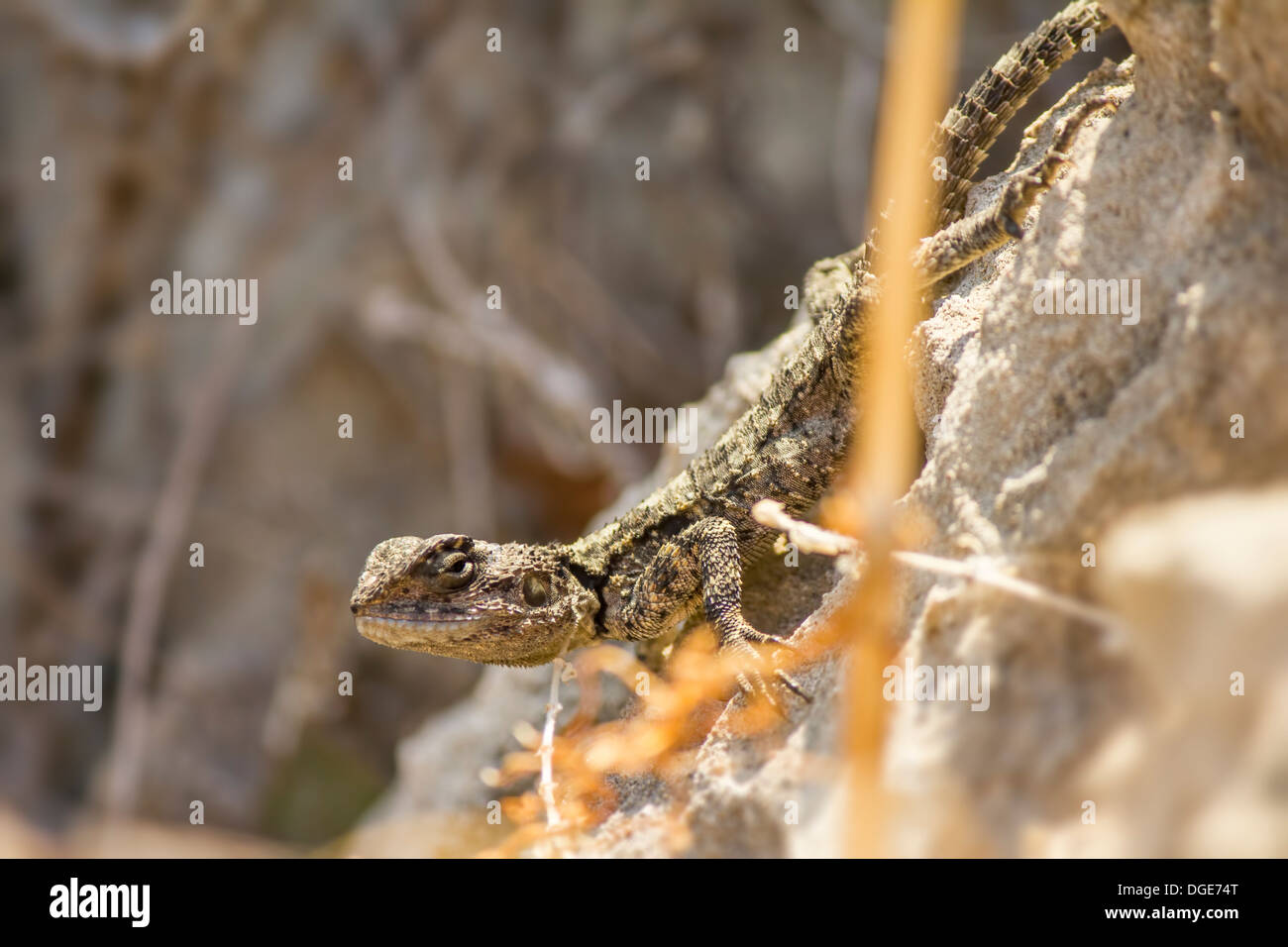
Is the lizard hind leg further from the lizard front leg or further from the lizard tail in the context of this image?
the lizard front leg

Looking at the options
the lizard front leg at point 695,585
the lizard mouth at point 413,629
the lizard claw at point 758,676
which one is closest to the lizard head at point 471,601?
the lizard mouth at point 413,629

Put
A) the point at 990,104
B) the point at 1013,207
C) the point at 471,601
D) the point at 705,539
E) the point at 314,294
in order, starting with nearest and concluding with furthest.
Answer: the point at 1013,207
the point at 990,104
the point at 705,539
the point at 471,601
the point at 314,294

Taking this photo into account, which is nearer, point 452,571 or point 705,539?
point 705,539

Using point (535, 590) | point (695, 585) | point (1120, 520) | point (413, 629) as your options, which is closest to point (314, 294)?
point (535, 590)

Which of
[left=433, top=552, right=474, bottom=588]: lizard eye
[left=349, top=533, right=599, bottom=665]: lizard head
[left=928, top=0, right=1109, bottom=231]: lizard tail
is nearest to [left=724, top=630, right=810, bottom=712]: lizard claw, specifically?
[left=349, top=533, right=599, bottom=665]: lizard head

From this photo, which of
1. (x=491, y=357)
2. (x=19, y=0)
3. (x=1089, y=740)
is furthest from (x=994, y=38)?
(x=19, y=0)

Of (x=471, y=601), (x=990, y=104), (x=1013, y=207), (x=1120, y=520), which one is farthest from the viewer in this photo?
(x=471, y=601)

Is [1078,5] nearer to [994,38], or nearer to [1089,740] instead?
[1089,740]

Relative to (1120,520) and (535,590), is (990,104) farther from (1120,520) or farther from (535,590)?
(535,590)
